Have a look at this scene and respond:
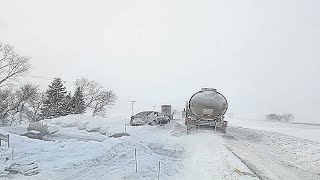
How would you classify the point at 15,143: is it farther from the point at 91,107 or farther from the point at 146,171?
the point at 91,107

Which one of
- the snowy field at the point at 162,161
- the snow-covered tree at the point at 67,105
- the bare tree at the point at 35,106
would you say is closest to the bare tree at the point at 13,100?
the bare tree at the point at 35,106

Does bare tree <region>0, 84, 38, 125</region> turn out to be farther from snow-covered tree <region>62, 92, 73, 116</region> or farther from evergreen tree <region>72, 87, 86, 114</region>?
evergreen tree <region>72, 87, 86, 114</region>

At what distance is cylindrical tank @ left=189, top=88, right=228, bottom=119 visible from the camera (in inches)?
1117

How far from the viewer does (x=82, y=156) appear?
1348 centimetres

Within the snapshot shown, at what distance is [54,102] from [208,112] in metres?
44.7

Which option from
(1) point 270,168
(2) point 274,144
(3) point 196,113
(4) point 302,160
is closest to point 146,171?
(1) point 270,168

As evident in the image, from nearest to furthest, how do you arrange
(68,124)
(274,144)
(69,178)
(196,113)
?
(69,178) → (274,144) → (196,113) → (68,124)

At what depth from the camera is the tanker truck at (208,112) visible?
2836 centimetres

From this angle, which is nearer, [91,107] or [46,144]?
[46,144]

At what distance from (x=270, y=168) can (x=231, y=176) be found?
2.72m

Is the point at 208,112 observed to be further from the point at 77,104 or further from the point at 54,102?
the point at 77,104

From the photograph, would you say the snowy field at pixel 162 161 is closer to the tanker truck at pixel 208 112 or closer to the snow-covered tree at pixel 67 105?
the tanker truck at pixel 208 112

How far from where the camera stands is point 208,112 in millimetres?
28297

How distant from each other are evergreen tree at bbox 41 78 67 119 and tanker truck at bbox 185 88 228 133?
4230 cm
